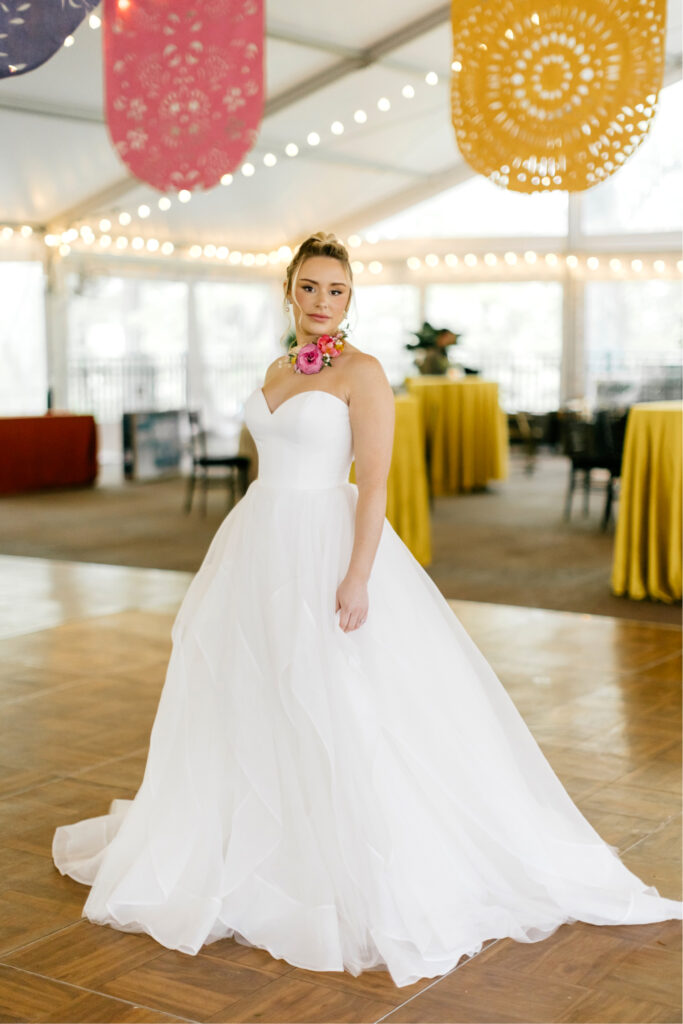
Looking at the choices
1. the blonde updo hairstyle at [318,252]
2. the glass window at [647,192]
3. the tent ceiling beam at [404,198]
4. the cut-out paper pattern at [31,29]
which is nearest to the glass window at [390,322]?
the tent ceiling beam at [404,198]

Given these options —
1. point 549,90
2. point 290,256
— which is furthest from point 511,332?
point 549,90

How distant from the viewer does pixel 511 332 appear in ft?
52.7

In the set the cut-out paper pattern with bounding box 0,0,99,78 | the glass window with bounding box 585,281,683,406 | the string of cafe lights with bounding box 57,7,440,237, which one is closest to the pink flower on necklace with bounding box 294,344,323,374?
the cut-out paper pattern with bounding box 0,0,99,78

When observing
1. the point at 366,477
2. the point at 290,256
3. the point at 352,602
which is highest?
the point at 290,256

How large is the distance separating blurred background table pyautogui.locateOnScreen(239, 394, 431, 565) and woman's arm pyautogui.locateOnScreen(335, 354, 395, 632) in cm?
446

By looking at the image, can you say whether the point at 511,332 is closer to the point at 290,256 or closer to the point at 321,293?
the point at 290,256

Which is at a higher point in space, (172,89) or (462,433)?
(172,89)

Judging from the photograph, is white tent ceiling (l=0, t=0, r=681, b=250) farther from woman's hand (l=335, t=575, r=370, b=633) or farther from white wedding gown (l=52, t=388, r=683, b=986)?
woman's hand (l=335, t=575, r=370, b=633)

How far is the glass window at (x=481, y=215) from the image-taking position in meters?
15.4

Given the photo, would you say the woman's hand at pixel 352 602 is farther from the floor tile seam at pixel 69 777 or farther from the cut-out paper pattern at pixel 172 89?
the cut-out paper pattern at pixel 172 89

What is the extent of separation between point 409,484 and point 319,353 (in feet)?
15.1

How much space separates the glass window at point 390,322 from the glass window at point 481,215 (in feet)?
2.88

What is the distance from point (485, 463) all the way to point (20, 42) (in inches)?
334

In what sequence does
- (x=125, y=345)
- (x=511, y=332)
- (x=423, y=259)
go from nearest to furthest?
(x=125, y=345)
(x=511, y=332)
(x=423, y=259)
